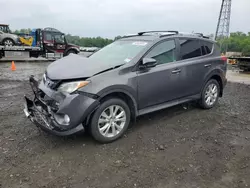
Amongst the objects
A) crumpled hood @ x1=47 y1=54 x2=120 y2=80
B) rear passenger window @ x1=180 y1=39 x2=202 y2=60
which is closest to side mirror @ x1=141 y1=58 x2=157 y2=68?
crumpled hood @ x1=47 y1=54 x2=120 y2=80

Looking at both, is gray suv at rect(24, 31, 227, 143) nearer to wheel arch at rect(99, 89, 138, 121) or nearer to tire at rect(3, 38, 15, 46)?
wheel arch at rect(99, 89, 138, 121)

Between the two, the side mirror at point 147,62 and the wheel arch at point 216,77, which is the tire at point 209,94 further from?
the side mirror at point 147,62

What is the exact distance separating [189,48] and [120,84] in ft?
6.59

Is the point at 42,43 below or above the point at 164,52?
above

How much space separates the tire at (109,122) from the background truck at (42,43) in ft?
52.7

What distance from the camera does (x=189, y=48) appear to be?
463 centimetres

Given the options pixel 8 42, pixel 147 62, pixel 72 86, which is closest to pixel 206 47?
pixel 147 62

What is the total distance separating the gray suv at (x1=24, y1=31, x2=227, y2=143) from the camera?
3.18 metres

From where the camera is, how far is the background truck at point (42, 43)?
17484 millimetres

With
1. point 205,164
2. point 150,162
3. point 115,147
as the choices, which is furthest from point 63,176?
point 205,164

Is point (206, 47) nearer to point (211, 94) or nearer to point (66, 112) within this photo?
point (211, 94)

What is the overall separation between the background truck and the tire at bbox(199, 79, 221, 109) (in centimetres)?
1549

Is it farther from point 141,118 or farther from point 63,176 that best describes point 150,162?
point 141,118

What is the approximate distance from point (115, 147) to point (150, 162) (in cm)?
63
